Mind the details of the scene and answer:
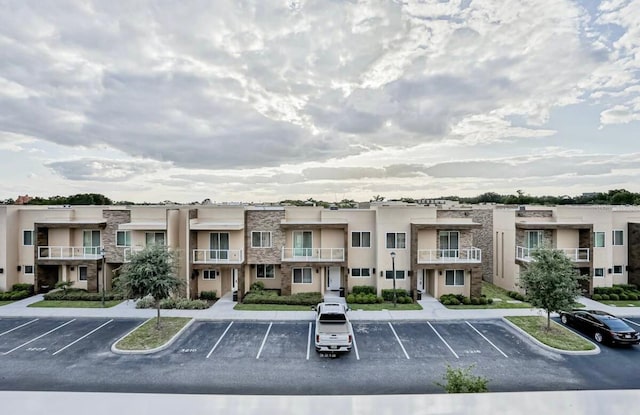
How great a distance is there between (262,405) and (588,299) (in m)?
29.2

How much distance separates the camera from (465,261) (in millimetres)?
23078

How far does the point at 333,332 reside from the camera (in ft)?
49.0

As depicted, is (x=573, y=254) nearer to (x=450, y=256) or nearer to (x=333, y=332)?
(x=450, y=256)

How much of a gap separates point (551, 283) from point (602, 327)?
2836 millimetres

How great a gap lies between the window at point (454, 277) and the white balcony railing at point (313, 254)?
7.59m

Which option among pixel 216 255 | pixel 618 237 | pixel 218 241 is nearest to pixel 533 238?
pixel 618 237

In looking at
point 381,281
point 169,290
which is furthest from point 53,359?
point 381,281

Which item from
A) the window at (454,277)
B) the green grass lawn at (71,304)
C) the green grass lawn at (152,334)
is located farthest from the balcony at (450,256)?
the green grass lawn at (71,304)

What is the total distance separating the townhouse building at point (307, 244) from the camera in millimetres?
23797

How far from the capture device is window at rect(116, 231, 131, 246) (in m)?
25.0

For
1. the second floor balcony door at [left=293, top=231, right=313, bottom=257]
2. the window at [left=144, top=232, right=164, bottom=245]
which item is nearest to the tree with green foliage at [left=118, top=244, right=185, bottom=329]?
the window at [left=144, top=232, right=164, bottom=245]

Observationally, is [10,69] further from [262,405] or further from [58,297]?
[262,405]

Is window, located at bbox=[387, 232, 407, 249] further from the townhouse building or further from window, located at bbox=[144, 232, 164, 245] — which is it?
window, located at bbox=[144, 232, 164, 245]

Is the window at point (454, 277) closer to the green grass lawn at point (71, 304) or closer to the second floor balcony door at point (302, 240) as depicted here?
the second floor balcony door at point (302, 240)
